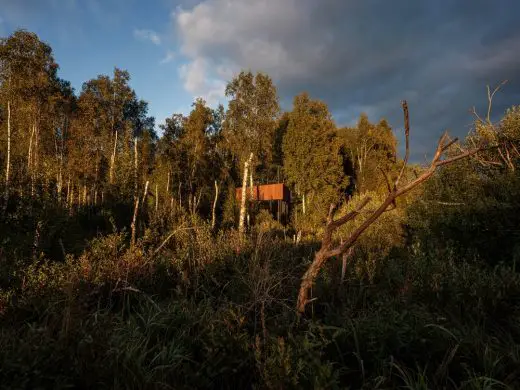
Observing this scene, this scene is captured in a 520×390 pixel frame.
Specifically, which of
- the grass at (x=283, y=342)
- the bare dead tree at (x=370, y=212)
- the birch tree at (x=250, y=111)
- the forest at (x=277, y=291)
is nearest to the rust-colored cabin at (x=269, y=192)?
the birch tree at (x=250, y=111)

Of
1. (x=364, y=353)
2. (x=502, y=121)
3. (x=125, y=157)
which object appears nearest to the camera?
(x=364, y=353)

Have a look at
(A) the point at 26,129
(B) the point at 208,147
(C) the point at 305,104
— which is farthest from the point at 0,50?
(C) the point at 305,104

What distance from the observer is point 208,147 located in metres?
31.1

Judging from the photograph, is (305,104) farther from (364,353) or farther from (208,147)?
(364,353)

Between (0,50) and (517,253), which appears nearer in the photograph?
(517,253)

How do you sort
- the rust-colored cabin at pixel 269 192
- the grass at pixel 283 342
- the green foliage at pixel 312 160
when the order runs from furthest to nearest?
the green foliage at pixel 312 160
the rust-colored cabin at pixel 269 192
the grass at pixel 283 342

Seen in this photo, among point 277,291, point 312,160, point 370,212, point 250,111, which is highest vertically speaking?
point 250,111

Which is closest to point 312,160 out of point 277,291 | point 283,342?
point 277,291

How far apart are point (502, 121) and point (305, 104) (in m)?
24.8

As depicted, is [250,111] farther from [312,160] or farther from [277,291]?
[277,291]

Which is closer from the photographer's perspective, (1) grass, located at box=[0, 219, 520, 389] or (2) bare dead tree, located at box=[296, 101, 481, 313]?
(1) grass, located at box=[0, 219, 520, 389]

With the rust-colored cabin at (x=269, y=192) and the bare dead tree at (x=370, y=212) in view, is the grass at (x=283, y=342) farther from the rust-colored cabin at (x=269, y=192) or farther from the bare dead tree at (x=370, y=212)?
the rust-colored cabin at (x=269, y=192)

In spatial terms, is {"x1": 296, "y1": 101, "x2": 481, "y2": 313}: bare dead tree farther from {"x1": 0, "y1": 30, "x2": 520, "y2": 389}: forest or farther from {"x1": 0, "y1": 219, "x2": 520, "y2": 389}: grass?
{"x1": 0, "y1": 219, "x2": 520, "y2": 389}: grass

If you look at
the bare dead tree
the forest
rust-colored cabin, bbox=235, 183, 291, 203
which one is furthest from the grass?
rust-colored cabin, bbox=235, 183, 291, 203
